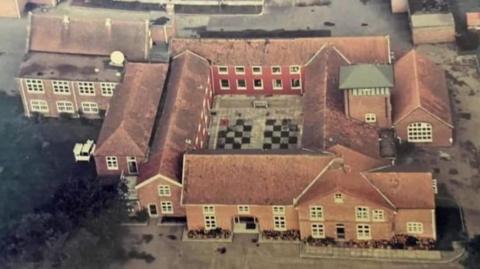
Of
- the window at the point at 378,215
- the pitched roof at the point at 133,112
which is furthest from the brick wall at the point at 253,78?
the window at the point at 378,215

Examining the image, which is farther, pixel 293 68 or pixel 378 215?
pixel 293 68

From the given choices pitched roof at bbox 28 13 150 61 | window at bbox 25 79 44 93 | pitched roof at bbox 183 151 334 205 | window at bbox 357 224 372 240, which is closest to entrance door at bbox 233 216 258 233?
pitched roof at bbox 183 151 334 205

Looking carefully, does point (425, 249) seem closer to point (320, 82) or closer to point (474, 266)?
point (474, 266)

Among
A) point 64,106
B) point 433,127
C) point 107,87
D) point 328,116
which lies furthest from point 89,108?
point 433,127

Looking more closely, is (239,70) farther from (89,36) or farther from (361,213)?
(361,213)

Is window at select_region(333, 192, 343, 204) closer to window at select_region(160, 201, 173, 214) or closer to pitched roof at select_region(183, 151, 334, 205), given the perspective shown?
pitched roof at select_region(183, 151, 334, 205)

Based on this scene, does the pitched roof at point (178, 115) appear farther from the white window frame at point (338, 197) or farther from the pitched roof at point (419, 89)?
the pitched roof at point (419, 89)
